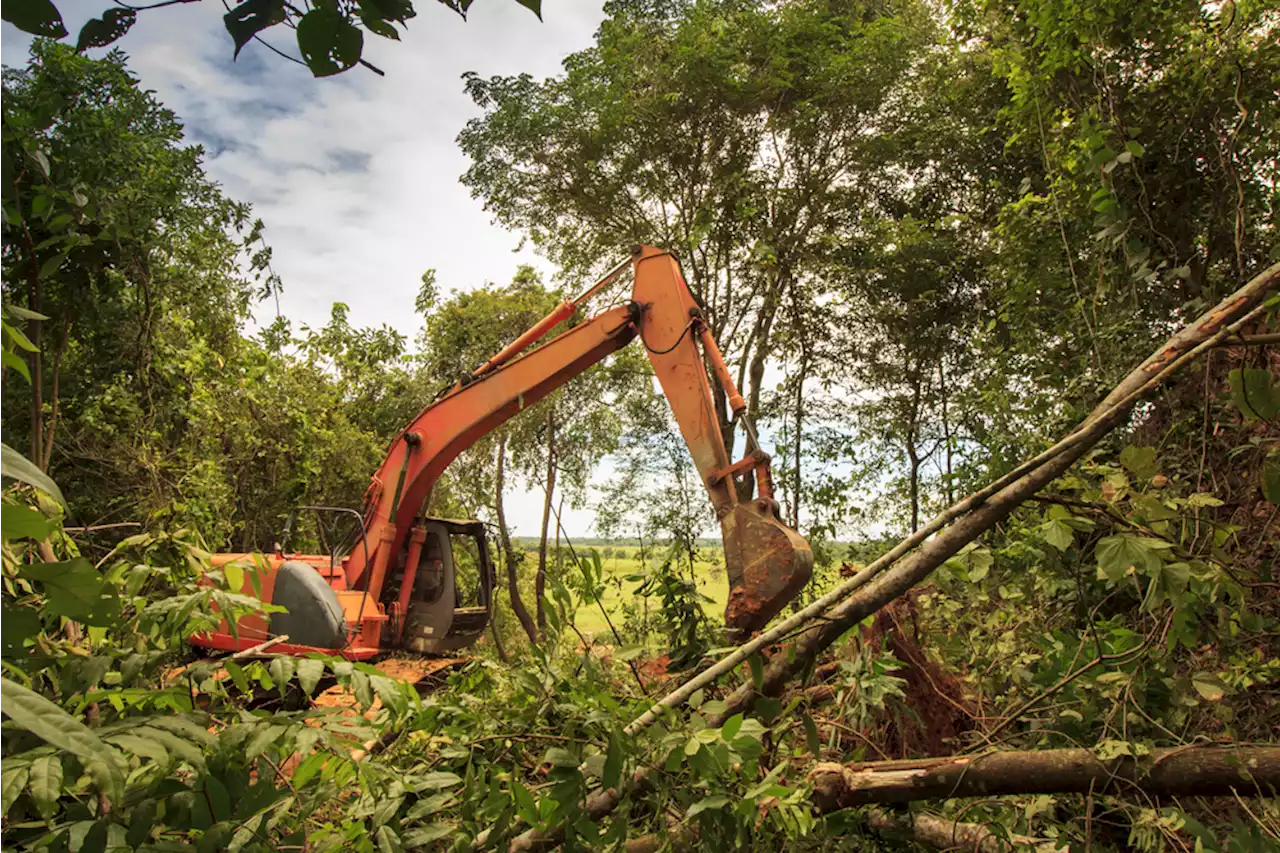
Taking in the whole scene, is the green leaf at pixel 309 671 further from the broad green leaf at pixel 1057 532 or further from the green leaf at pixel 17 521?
the broad green leaf at pixel 1057 532

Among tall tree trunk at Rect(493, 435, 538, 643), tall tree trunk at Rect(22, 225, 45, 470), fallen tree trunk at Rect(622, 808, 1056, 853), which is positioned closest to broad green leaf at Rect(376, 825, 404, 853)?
fallen tree trunk at Rect(622, 808, 1056, 853)

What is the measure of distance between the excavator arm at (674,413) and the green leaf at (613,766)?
2708 millimetres

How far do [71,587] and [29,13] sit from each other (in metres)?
0.45

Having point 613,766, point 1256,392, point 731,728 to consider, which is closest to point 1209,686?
point 1256,392

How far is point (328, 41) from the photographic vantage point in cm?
72

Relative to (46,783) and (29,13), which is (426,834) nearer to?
(46,783)

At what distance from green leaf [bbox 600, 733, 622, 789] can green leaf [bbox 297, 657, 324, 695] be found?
35 centimetres

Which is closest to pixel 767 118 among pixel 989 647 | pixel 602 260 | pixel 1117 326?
pixel 602 260

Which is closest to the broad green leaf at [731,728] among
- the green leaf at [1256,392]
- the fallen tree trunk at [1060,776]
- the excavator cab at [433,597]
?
the fallen tree trunk at [1060,776]

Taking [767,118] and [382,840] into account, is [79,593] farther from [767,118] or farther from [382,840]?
[767,118]

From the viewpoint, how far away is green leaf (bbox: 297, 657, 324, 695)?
0.94 meters

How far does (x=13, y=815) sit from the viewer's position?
0.94 meters

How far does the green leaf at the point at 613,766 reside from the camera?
96 cm

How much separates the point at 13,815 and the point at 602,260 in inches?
440
